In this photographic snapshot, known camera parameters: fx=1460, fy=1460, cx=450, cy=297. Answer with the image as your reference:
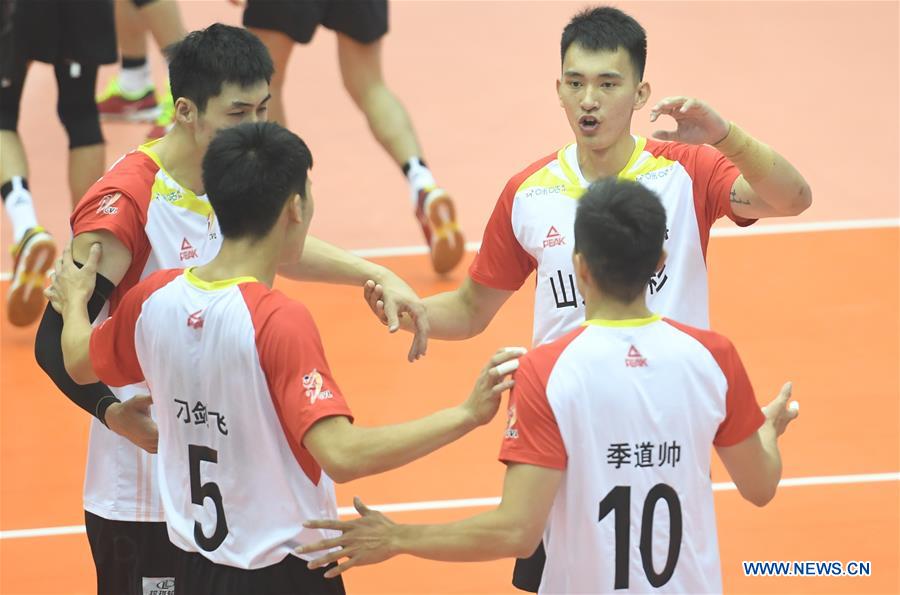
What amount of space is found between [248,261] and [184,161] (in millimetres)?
884

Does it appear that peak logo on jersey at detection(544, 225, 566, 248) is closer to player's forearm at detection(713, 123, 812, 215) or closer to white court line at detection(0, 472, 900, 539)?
player's forearm at detection(713, 123, 812, 215)

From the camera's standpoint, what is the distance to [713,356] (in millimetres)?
3672

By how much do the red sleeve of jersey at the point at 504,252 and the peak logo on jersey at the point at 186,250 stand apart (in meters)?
0.99

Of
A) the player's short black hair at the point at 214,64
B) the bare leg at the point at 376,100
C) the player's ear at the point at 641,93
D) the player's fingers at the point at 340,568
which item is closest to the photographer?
the player's fingers at the point at 340,568

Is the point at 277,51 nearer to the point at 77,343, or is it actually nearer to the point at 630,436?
the point at 77,343

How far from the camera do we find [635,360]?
362cm

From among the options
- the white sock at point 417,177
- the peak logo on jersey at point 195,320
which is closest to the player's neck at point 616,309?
the peak logo on jersey at point 195,320

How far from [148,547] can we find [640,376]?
1.92 metres

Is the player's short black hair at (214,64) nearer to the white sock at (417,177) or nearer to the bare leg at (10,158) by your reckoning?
the white sock at (417,177)

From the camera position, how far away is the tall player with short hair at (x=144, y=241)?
4496mm

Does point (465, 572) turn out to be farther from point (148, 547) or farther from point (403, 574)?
point (148, 547)

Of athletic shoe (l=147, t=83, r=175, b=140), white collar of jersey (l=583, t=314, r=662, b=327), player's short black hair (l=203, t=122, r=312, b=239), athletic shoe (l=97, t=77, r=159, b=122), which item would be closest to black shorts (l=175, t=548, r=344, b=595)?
player's short black hair (l=203, t=122, r=312, b=239)

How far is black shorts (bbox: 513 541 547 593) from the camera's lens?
464 cm

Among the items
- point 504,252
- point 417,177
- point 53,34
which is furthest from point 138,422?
point 53,34
